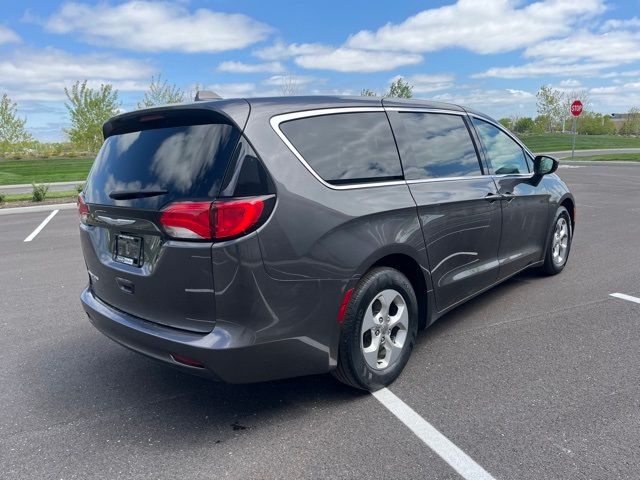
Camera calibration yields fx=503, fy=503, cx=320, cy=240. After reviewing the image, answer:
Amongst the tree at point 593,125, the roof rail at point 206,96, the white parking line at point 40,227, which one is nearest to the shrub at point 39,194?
the white parking line at point 40,227

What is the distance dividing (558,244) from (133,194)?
4595mm

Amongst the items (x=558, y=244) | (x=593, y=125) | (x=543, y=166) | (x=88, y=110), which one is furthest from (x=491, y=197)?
(x=593, y=125)

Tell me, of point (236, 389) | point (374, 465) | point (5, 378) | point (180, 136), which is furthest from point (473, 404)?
point (5, 378)

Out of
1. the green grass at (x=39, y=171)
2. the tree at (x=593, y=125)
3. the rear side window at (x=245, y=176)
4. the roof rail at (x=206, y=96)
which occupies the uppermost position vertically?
the tree at (x=593, y=125)

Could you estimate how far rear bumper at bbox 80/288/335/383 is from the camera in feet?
8.16

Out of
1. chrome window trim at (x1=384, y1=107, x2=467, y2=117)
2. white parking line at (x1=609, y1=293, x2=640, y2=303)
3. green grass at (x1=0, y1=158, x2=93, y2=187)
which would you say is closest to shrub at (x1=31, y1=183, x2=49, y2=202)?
green grass at (x1=0, y1=158, x2=93, y2=187)

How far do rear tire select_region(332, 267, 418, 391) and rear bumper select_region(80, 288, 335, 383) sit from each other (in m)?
0.19

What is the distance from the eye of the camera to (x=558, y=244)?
5527mm

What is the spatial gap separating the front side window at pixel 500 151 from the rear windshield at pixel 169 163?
2511mm

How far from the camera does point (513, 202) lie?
436 cm

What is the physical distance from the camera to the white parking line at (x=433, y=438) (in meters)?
2.40

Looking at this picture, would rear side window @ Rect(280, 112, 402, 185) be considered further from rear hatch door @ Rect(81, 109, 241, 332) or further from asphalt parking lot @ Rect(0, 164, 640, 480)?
asphalt parking lot @ Rect(0, 164, 640, 480)

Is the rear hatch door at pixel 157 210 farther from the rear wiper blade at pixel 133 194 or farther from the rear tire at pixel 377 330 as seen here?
the rear tire at pixel 377 330

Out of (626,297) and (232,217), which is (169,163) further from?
(626,297)
